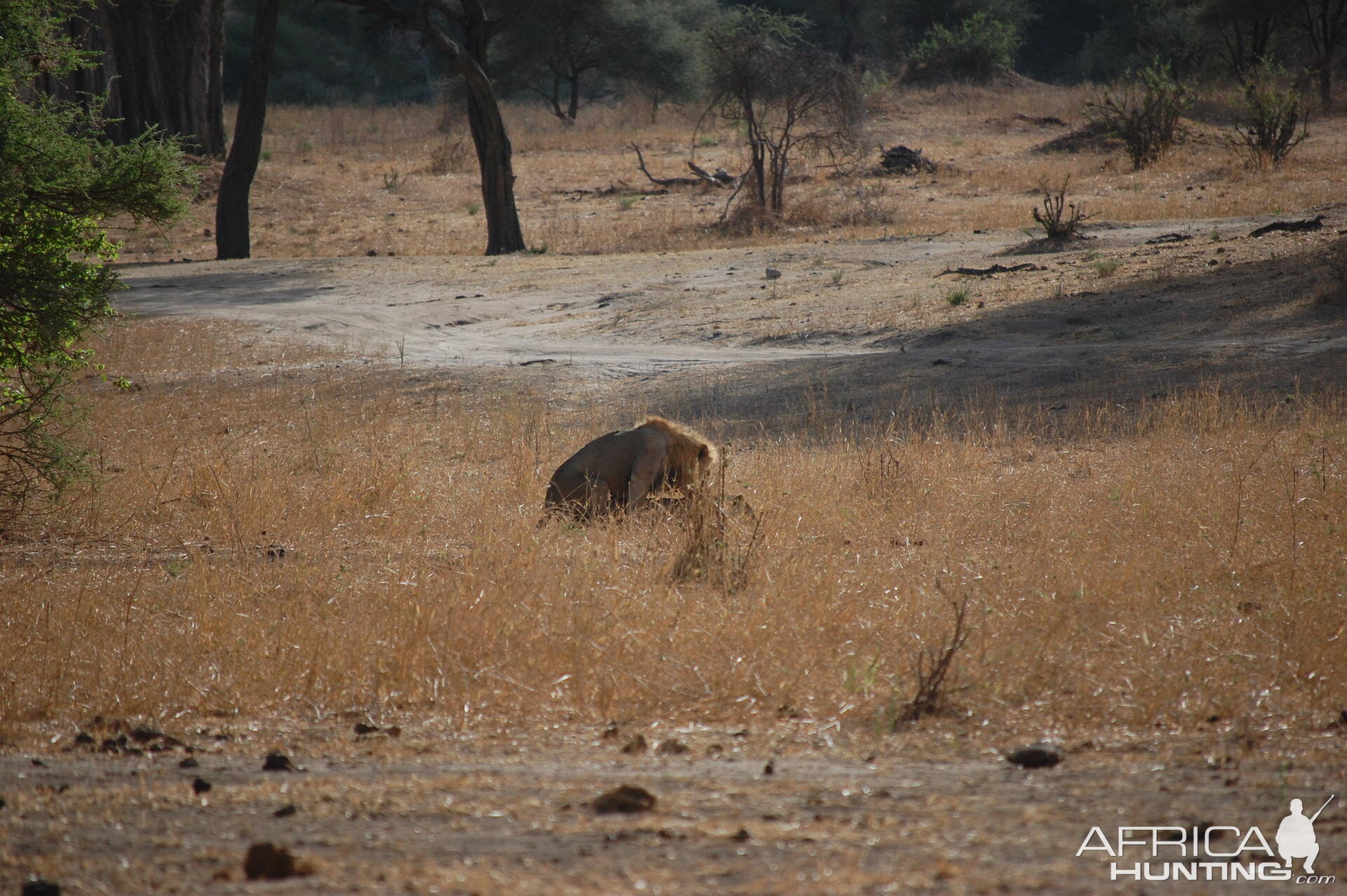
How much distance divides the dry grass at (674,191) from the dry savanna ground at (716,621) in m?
8.19

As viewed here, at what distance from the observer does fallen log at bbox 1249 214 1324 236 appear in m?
13.6

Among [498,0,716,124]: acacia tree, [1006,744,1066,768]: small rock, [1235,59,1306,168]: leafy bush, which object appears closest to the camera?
[1006,744,1066,768]: small rock

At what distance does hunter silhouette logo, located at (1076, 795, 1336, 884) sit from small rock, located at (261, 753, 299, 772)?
6.85 feet

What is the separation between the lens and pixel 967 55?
127 feet

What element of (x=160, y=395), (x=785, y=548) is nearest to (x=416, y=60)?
(x=160, y=395)

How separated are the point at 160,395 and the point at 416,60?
4013 centimetres

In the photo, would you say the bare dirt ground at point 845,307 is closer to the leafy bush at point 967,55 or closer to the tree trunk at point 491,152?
the tree trunk at point 491,152

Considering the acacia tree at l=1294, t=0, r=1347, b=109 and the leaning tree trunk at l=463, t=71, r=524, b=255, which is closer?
the leaning tree trunk at l=463, t=71, r=524, b=255

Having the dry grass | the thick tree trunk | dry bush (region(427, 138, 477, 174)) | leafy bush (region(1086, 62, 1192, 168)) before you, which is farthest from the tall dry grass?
dry bush (region(427, 138, 477, 174))

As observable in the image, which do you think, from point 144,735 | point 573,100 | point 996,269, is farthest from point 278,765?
point 573,100

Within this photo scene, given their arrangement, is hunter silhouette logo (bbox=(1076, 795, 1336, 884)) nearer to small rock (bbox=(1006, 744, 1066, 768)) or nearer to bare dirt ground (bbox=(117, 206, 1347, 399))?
small rock (bbox=(1006, 744, 1066, 768))

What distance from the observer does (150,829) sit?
2648mm

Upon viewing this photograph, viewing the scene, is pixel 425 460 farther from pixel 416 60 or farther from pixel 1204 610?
pixel 416 60

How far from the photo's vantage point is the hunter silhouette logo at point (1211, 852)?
2.32m
